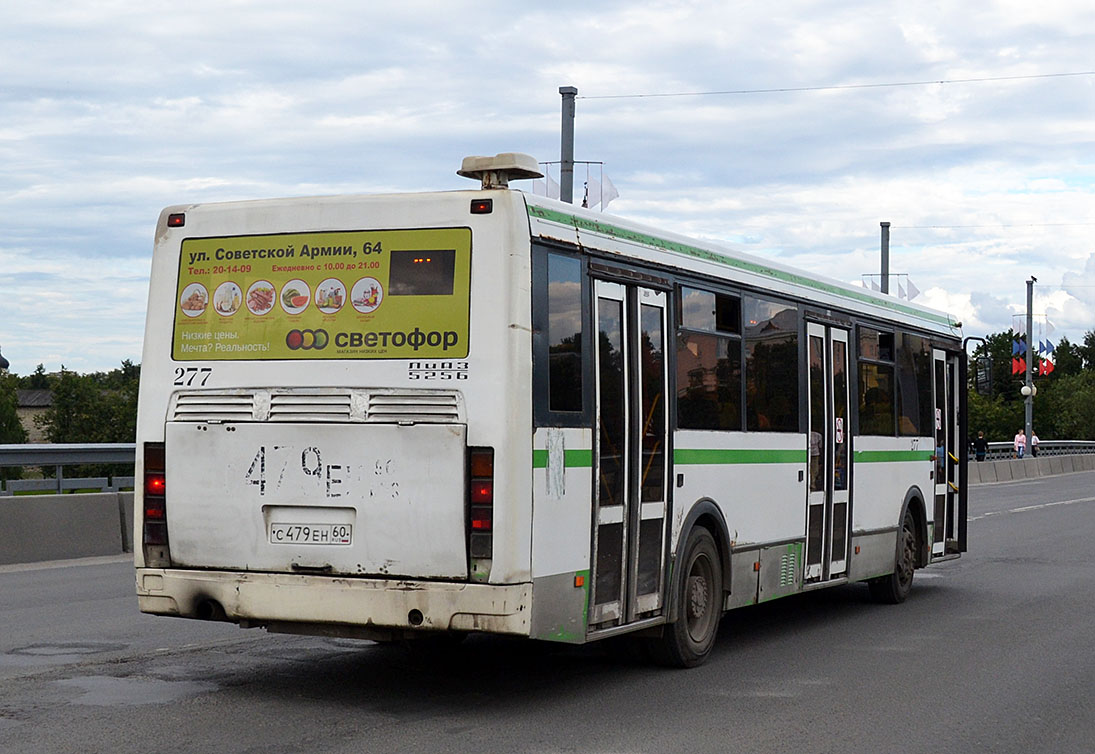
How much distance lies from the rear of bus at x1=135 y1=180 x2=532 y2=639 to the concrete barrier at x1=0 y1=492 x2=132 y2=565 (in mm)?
8589

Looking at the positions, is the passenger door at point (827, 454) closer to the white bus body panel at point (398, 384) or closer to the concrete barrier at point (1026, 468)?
the white bus body panel at point (398, 384)

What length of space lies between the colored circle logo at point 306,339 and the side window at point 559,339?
117 centimetres

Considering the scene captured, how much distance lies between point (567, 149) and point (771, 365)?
11.4m

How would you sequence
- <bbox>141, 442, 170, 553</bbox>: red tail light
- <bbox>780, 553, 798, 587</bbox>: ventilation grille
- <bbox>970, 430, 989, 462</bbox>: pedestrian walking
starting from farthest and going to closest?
<bbox>970, 430, 989, 462</bbox>: pedestrian walking
<bbox>780, 553, 798, 587</bbox>: ventilation grille
<bbox>141, 442, 170, 553</bbox>: red tail light

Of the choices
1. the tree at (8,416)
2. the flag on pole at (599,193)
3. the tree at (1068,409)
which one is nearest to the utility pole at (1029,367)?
the flag on pole at (599,193)

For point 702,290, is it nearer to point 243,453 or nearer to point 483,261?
point 483,261

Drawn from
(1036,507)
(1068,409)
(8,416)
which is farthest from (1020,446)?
(1068,409)

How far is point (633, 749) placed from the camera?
7367 mm

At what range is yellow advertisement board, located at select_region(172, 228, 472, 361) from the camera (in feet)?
26.5

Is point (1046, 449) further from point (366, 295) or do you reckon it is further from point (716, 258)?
point (366, 295)

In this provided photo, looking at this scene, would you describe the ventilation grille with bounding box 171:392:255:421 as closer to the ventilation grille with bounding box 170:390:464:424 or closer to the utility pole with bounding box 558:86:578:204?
the ventilation grille with bounding box 170:390:464:424

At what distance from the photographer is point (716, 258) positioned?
34.2 feet

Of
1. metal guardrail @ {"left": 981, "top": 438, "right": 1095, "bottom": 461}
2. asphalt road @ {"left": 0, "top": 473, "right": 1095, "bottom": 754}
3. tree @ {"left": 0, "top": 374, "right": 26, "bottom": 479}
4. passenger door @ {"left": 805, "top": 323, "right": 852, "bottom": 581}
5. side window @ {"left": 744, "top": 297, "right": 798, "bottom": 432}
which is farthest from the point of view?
tree @ {"left": 0, "top": 374, "right": 26, "bottom": 479}

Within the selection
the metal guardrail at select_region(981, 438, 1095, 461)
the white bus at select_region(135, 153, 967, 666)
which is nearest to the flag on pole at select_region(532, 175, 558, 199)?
the white bus at select_region(135, 153, 967, 666)
